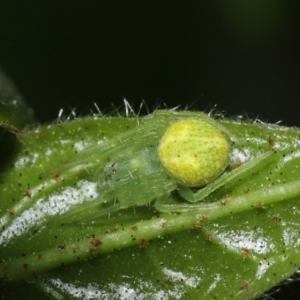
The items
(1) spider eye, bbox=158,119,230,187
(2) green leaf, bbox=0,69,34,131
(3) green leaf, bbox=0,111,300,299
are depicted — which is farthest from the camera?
(1) spider eye, bbox=158,119,230,187

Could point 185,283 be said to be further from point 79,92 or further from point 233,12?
point 233,12

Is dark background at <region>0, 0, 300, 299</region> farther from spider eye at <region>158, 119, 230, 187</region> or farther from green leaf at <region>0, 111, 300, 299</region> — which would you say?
spider eye at <region>158, 119, 230, 187</region>

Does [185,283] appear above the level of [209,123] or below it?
below

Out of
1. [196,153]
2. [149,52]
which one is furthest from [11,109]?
[149,52]

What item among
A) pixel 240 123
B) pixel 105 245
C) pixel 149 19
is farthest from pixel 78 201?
pixel 149 19

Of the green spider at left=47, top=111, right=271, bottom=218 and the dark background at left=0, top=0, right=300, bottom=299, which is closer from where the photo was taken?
the green spider at left=47, top=111, right=271, bottom=218

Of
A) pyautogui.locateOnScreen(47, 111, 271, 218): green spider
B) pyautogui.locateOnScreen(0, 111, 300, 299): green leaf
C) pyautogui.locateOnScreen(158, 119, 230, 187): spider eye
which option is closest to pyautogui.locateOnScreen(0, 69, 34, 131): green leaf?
pyautogui.locateOnScreen(0, 111, 300, 299): green leaf

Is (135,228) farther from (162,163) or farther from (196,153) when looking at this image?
(196,153)
